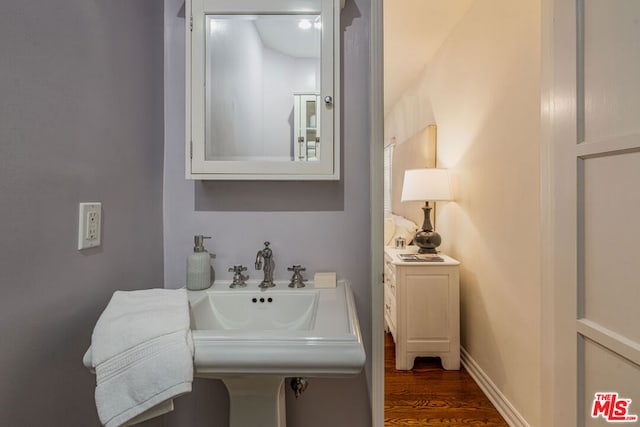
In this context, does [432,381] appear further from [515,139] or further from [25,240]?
[25,240]

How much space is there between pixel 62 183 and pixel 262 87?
66 centimetres

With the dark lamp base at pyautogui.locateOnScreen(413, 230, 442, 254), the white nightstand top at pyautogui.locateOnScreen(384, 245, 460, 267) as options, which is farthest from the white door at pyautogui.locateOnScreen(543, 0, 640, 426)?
the dark lamp base at pyautogui.locateOnScreen(413, 230, 442, 254)

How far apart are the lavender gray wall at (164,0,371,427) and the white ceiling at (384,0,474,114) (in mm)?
1300

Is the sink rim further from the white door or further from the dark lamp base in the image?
the dark lamp base

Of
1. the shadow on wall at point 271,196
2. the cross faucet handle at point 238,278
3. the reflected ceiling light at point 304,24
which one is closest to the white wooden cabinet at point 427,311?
the shadow on wall at point 271,196

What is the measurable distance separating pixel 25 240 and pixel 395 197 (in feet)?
12.2

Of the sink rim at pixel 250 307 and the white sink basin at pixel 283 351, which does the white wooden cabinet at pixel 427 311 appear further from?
the white sink basin at pixel 283 351

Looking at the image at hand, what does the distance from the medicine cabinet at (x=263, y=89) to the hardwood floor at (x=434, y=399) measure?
4.91ft

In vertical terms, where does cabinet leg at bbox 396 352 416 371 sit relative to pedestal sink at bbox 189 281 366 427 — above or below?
below

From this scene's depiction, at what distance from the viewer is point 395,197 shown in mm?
4012

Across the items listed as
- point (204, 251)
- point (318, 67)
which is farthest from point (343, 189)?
point (204, 251)

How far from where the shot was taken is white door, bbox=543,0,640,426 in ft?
2.38

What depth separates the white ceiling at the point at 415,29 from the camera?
Result: 7.07 ft

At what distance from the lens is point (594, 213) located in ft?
2.72
